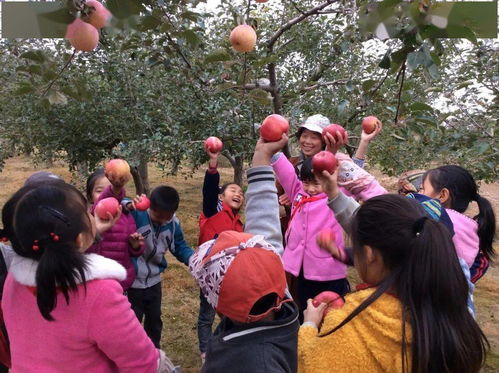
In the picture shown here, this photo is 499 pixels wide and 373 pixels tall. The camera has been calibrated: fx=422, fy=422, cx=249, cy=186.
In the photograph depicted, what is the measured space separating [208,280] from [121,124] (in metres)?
4.89

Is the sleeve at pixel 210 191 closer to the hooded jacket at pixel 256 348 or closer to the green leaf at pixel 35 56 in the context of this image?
the green leaf at pixel 35 56

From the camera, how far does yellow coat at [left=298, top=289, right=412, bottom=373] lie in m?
0.92

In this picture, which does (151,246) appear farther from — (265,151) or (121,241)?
(265,151)

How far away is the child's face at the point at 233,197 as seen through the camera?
2565mm

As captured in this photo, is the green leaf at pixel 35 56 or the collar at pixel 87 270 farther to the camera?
the green leaf at pixel 35 56

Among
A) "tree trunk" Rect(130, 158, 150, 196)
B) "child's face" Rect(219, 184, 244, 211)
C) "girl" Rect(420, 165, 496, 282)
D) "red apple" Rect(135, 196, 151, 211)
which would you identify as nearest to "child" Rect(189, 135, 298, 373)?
"red apple" Rect(135, 196, 151, 211)

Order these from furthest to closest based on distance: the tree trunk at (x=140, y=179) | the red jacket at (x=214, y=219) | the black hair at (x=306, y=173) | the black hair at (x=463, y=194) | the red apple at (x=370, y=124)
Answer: the tree trunk at (x=140, y=179), the red jacket at (x=214, y=219), the black hair at (x=306, y=173), the black hair at (x=463, y=194), the red apple at (x=370, y=124)

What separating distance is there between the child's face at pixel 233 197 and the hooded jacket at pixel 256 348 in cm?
162

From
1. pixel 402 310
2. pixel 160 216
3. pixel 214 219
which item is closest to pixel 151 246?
pixel 160 216

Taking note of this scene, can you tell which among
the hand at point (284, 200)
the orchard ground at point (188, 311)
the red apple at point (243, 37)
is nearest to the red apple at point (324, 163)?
the red apple at point (243, 37)

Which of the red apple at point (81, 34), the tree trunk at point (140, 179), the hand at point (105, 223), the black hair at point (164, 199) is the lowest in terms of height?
the tree trunk at point (140, 179)

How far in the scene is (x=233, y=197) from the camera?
102 inches

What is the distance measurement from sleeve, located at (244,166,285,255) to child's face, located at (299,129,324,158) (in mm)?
872

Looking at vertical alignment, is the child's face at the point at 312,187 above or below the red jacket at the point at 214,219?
above
